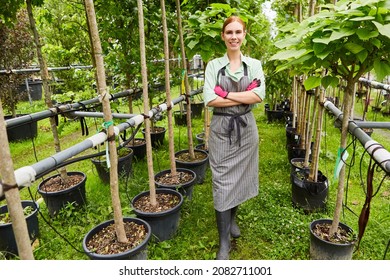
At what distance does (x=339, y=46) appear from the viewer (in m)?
1.59

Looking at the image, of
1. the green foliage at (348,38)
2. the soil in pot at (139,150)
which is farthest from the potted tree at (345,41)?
the soil in pot at (139,150)

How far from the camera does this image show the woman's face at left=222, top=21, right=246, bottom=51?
2.36 metres

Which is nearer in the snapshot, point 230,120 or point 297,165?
point 230,120

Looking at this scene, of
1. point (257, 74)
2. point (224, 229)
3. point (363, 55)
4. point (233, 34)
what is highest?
point (233, 34)

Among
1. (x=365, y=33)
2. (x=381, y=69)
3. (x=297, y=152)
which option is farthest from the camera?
(x=297, y=152)

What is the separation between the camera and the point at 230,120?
2.49m

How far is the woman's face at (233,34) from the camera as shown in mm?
2355

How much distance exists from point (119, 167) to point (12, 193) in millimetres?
2925

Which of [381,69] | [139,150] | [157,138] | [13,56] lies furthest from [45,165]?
[13,56]

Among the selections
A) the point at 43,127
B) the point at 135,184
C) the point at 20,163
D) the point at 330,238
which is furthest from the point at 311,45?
the point at 43,127

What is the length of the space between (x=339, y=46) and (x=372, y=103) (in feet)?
28.3

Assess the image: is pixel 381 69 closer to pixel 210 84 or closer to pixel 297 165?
pixel 210 84

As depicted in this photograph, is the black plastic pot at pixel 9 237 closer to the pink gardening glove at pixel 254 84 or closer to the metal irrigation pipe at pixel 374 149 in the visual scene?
the pink gardening glove at pixel 254 84

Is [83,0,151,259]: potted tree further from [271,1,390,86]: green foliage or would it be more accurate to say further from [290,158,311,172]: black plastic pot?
[290,158,311,172]: black plastic pot
